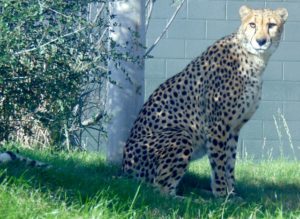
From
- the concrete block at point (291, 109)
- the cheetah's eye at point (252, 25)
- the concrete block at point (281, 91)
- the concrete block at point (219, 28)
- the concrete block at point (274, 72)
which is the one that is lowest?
the concrete block at point (291, 109)

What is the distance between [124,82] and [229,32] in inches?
131

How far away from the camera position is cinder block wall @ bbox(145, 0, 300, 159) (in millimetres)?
10359

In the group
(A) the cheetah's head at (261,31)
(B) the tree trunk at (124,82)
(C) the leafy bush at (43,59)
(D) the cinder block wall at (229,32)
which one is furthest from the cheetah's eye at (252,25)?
(D) the cinder block wall at (229,32)

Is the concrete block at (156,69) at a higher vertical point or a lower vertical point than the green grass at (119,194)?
higher

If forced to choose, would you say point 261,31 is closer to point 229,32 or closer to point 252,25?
point 252,25

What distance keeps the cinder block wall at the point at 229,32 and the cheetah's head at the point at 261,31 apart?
3142mm

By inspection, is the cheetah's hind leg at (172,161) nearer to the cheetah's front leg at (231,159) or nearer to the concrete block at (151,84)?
the cheetah's front leg at (231,159)

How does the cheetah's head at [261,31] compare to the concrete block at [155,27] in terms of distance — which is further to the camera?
the concrete block at [155,27]

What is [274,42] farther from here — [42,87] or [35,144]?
[35,144]

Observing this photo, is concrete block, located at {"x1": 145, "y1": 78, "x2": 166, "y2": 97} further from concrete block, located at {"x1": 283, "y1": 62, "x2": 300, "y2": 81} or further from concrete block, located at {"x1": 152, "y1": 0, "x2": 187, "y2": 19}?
concrete block, located at {"x1": 283, "y1": 62, "x2": 300, "y2": 81}

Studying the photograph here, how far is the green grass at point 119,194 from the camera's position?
4.91 metres

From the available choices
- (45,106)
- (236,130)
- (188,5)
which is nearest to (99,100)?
(188,5)

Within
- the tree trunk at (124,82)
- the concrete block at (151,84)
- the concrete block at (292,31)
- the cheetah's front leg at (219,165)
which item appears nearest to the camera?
the cheetah's front leg at (219,165)

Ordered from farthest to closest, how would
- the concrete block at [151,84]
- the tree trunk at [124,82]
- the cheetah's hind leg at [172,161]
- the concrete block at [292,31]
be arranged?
the concrete block at [292,31]
the concrete block at [151,84]
the tree trunk at [124,82]
the cheetah's hind leg at [172,161]
